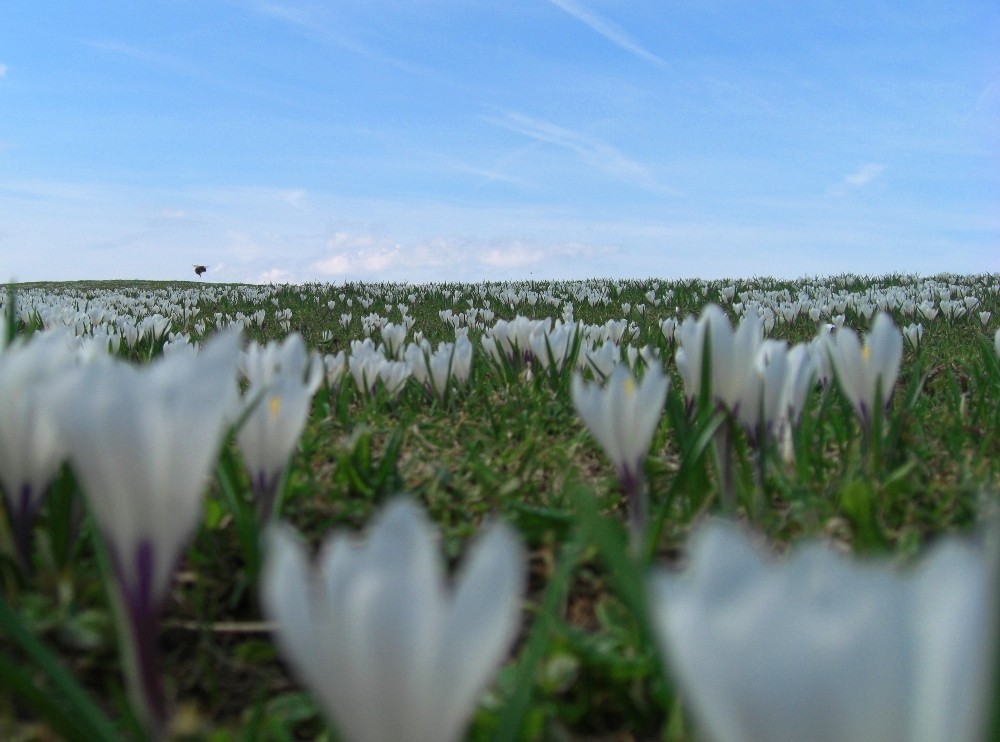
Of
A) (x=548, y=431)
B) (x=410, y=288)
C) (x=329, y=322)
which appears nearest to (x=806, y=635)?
(x=548, y=431)

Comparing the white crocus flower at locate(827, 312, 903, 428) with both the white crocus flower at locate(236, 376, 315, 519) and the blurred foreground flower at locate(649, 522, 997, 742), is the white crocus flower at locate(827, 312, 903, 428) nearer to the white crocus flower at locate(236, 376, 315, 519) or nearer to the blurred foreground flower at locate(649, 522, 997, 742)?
the white crocus flower at locate(236, 376, 315, 519)

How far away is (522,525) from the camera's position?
6.45 ft

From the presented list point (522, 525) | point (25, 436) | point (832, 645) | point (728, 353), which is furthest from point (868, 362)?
point (25, 436)

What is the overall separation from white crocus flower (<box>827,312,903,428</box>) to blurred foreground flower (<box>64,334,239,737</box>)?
1.77 m

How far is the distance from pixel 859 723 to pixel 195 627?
1332 millimetres

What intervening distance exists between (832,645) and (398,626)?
0.37 m

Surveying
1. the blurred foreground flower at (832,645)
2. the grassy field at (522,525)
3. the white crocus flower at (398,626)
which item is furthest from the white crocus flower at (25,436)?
the blurred foreground flower at (832,645)

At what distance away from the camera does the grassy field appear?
1.27 meters

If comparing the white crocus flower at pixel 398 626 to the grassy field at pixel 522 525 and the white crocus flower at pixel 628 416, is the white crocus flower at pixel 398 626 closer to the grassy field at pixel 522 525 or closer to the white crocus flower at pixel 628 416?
the grassy field at pixel 522 525

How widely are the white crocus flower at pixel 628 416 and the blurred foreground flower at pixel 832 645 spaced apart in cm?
106

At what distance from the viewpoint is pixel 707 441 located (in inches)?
77.0

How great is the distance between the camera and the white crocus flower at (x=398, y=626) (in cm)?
75

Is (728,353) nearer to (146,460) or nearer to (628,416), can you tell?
(628,416)

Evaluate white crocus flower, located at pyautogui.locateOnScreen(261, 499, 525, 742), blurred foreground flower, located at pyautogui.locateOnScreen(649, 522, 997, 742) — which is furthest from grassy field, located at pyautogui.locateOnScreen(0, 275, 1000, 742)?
blurred foreground flower, located at pyautogui.locateOnScreen(649, 522, 997, 742)
